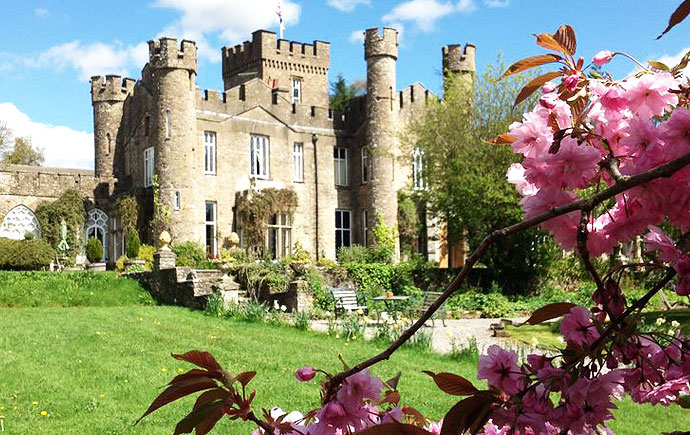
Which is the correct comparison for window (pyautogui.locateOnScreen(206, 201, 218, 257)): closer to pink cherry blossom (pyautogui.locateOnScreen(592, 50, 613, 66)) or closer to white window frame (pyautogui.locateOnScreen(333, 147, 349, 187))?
white window frame (pyautogui.locateOnScreen(333, 147, 349, 187))

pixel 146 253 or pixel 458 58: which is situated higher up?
pixel 458 58

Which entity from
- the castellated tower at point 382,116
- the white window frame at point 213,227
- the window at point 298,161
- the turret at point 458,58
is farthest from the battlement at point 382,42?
the white window frame at point 213,227

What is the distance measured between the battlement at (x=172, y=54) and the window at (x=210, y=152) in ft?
7.96

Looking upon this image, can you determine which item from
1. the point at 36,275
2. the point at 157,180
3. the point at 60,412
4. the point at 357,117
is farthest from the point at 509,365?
the point at 357,117

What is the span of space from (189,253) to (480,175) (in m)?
10.1

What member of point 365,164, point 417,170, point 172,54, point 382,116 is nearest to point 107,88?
point 172,54

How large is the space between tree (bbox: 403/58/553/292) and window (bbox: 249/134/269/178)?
6979 millimetres

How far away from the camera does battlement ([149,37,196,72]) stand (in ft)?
81.9

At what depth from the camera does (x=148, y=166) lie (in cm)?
2705

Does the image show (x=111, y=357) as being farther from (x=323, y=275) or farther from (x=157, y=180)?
(x=157, y=180)

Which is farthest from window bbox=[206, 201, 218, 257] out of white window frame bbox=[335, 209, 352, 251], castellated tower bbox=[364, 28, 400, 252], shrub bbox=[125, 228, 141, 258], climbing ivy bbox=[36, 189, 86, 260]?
castellated tower bbox=[364, 28, 400, 252]

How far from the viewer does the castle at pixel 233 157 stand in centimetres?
2520

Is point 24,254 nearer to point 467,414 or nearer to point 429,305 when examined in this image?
point 429,305

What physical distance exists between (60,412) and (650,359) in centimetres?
577
